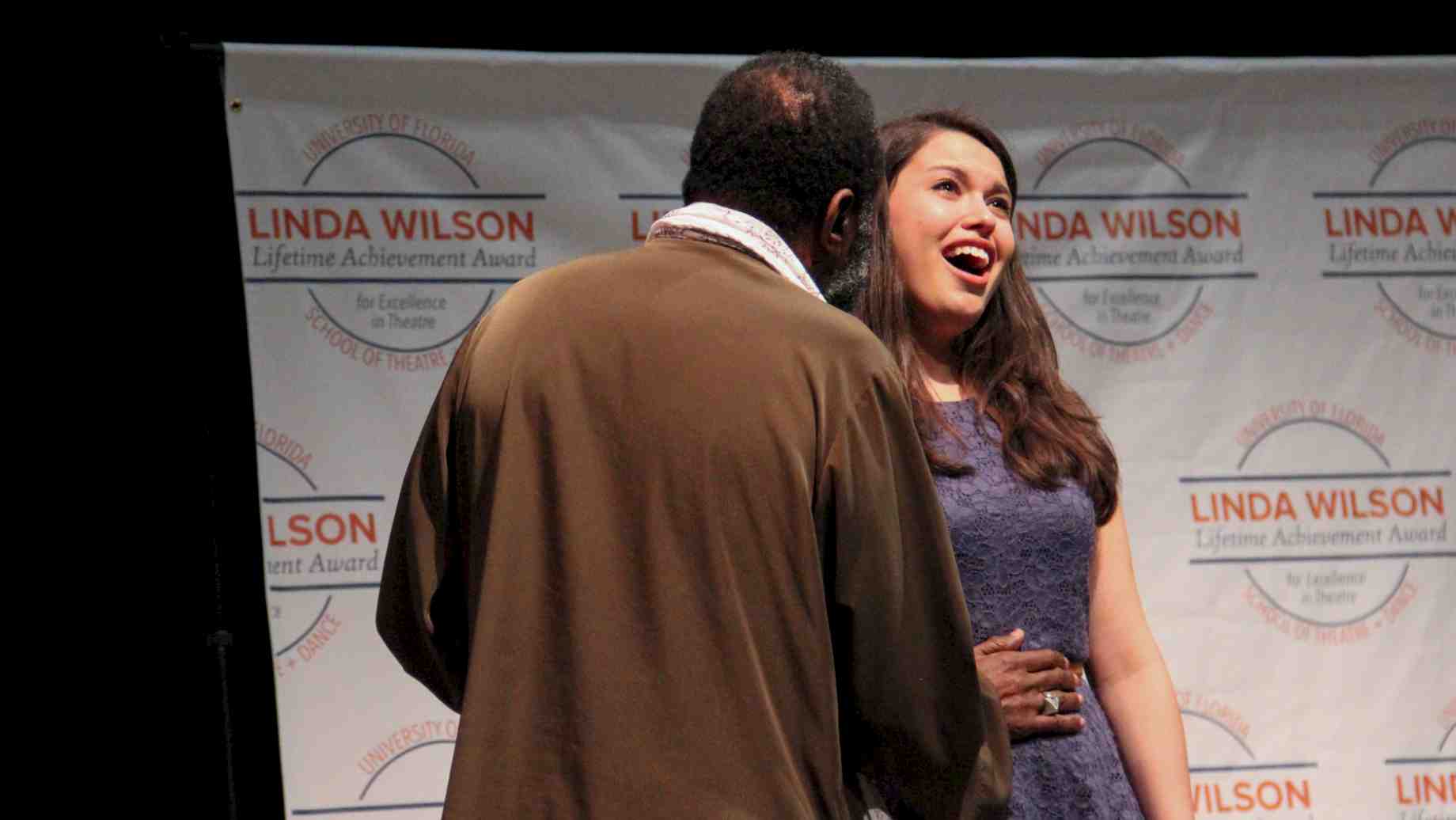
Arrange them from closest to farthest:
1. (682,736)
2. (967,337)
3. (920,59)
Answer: (682,736), (967,337), (920,59)

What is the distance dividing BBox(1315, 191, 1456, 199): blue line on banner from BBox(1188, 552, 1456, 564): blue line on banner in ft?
2.36

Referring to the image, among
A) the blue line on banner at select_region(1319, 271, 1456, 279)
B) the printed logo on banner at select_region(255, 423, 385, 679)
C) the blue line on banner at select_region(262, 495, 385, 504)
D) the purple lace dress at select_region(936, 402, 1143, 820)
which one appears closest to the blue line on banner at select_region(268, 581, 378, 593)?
the printed logo on banner at select_region(255, 423, 385, 679)

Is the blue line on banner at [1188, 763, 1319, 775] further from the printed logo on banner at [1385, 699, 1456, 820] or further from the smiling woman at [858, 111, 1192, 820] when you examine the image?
the smiling woman at [858, 111, 1192, 820]

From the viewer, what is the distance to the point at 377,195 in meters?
3.15

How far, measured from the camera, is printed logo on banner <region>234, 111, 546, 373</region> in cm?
310

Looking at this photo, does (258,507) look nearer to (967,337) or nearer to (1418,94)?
(967,337)

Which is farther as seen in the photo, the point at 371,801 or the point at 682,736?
the point at 371,801

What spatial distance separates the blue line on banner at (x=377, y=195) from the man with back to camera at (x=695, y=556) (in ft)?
5.32

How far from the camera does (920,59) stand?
3.36 m

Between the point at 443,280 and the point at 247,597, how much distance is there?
695mm

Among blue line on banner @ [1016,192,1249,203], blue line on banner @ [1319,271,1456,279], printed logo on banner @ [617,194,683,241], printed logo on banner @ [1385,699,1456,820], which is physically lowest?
printed logo on banner @ [1385,699,1456,820]

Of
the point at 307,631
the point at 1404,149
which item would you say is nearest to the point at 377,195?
the point at 307,631

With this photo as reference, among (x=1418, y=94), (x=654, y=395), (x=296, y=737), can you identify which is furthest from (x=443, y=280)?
(x=1418, y=94)

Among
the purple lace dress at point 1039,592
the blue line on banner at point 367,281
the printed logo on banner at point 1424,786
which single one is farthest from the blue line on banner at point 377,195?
the printed logo on banner at point 1424,786
